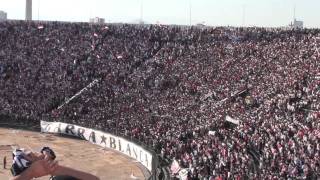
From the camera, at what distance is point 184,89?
45.4 m

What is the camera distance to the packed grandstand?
26.7m

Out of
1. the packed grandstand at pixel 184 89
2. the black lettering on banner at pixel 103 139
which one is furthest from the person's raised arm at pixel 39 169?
the black lettering on banner at pixel 103 139

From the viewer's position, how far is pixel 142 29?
60938 mm

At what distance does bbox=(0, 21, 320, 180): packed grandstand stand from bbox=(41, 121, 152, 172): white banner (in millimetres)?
640

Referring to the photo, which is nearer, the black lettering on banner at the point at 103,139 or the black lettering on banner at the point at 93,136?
the black lettering on banner at the point at 103,139

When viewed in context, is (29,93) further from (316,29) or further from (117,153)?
(316,29)

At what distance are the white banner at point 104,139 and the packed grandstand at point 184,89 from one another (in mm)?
640

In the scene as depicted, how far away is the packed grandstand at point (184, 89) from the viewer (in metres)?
26.7

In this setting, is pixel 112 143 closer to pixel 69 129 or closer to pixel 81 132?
pixel 81 132

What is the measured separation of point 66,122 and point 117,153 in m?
8.82

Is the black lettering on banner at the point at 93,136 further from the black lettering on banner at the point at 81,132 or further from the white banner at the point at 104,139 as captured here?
the black lettering on banner at the point at 81,132

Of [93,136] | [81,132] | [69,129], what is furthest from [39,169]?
[69,129]

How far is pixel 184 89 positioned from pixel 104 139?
8223 millimetres

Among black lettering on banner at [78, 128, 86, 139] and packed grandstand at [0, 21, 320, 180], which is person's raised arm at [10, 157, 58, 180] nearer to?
packed grandstand at [0, 21, 320, 180]
